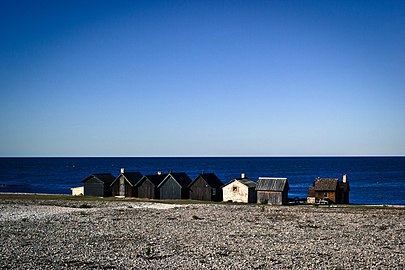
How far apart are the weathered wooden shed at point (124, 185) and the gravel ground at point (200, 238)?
65.6ft

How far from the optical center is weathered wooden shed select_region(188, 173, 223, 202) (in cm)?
7431

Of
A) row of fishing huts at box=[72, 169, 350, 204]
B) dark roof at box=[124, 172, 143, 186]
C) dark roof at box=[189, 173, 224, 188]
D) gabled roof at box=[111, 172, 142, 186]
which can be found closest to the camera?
row of fishing huts at box=[72, 169, 350, 204]

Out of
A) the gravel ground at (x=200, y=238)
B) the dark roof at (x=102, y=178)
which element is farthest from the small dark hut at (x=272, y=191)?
the dark roof at (x=102, y=178)

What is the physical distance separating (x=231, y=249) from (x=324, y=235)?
10765mm

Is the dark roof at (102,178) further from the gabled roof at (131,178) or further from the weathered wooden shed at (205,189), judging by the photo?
the weathered wooden shed at (205,189)

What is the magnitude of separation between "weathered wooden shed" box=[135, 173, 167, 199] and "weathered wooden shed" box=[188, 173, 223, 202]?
651 cm

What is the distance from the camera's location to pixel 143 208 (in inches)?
2436

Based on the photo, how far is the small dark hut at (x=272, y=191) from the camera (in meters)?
68.8

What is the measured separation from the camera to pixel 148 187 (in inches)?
3113

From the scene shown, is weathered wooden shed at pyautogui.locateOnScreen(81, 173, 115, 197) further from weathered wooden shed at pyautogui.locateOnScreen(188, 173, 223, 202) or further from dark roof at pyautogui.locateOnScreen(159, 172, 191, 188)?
weathered wooden shed at pyautogui.locateOnScreen(188, 173, 223, 202)

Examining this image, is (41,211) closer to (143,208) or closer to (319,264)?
Result: (143,208)

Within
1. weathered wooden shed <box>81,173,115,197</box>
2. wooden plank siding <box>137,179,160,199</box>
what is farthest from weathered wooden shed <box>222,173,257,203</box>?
weathered wooden shed <box>81,173,115,197</box>

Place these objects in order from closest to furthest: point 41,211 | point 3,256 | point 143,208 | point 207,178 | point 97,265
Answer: point 97,265 → point 3,256 → point 41,211 → point 143,208 → point 207,178

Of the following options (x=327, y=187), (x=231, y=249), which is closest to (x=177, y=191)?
(x=327, y=187)
